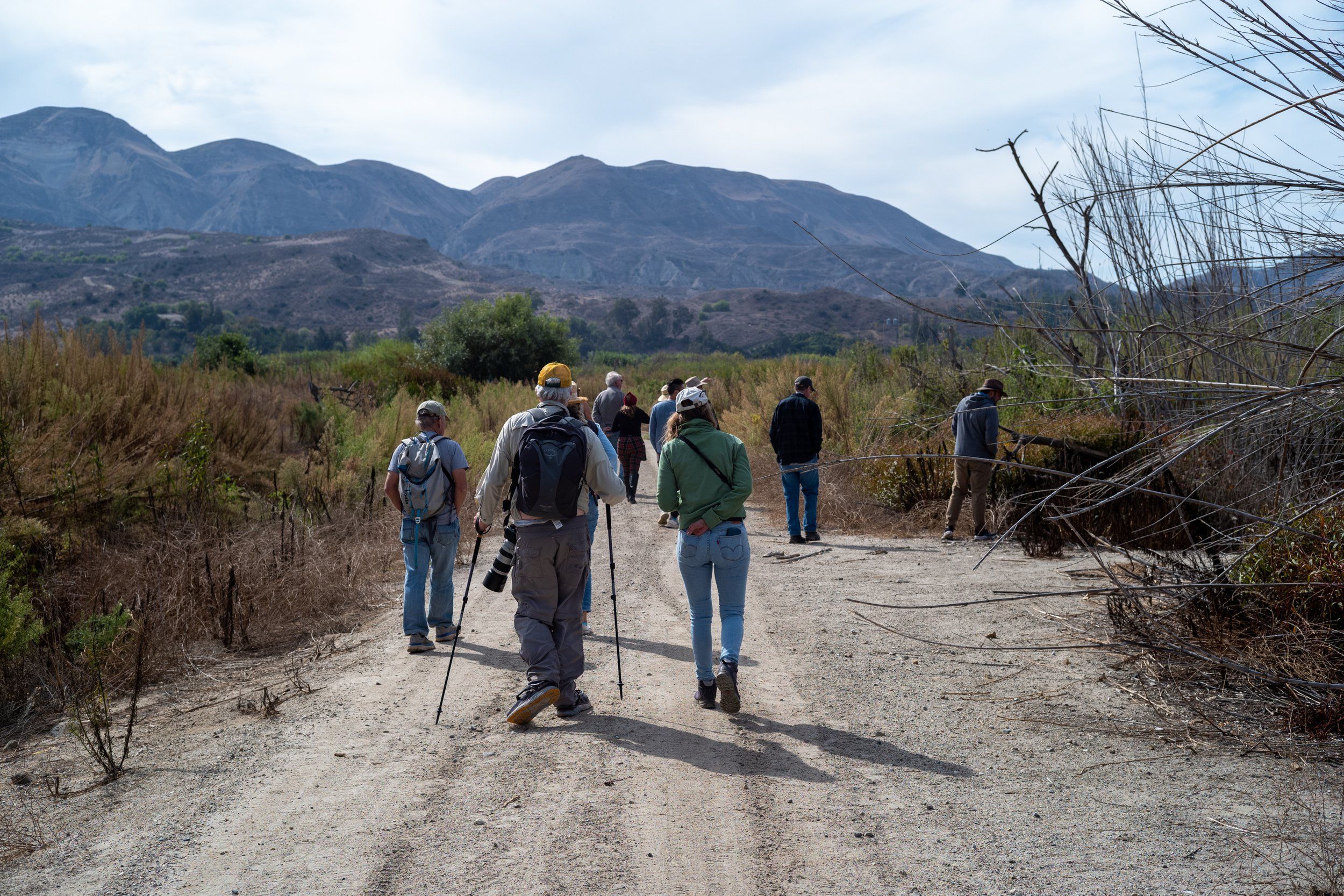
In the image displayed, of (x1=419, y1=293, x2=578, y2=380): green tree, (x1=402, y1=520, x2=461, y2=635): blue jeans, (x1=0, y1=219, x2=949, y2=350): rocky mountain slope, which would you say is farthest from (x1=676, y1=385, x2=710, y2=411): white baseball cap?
(x1=0, y1=219, x2=949, y2=350): rocky mountain slope

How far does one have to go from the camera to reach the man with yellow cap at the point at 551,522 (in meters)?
5.18

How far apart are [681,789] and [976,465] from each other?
24.7ft

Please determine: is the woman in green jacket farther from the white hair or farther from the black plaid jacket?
the black plaid jacket

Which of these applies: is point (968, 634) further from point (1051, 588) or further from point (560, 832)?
point (560, 832)

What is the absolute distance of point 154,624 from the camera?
23.3 feet

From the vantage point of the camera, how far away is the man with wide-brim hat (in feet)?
32.8

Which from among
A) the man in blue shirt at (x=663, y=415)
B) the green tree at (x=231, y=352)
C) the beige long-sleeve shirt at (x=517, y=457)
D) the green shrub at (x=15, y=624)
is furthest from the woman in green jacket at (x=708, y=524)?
the green tree at (x=231, y=352)

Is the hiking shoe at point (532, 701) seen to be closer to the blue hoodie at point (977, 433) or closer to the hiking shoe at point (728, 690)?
the hiking shoe at point (728, 690)

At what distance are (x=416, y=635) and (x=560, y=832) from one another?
338cm

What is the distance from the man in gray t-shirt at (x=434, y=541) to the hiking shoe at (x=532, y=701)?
1.90m

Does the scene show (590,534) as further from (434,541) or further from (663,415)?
(663,415)

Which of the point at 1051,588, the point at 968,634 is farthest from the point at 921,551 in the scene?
the point at 968,634

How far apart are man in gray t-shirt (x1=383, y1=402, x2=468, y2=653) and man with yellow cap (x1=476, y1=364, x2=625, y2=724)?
1528mm

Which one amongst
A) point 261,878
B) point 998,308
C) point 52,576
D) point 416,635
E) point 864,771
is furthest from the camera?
point 998,308
